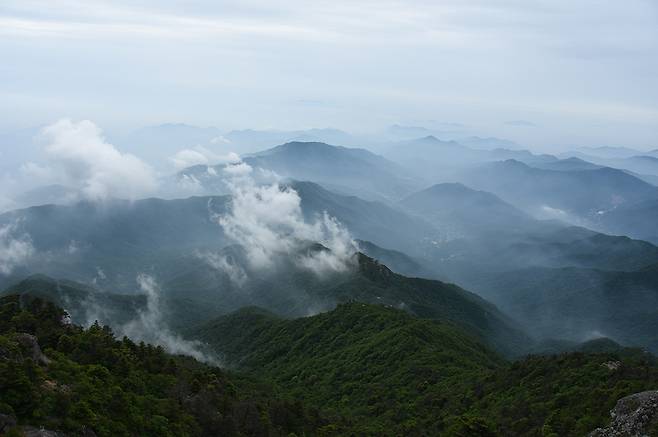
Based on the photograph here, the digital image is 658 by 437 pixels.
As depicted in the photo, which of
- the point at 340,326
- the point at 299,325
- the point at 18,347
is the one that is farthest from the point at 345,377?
the point at 18,347

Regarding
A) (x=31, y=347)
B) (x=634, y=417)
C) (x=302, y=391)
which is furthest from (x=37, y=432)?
(x=302, y=391)

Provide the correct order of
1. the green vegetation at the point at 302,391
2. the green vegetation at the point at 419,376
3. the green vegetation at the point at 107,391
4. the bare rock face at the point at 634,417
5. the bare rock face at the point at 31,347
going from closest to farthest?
the green vegetation at the point at 107,391 < the green vegetation at the point at 302,391 < the bare rock face at the point at 634,417 < the bare rock face at the point at 31,347 < the green vegetation at the point at 419,376

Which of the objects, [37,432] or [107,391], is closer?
[37,432]

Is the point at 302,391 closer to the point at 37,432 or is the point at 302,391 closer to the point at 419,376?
the point at 419,376

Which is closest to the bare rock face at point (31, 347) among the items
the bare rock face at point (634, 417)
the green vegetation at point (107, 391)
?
the green vegetation at point (107, 391)

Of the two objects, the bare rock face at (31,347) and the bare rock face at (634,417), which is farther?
the bare rock face at (31,347)

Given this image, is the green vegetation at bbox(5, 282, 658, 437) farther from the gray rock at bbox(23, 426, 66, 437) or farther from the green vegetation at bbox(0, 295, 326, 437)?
the gray rock at bbox(23, 426, 66, 437)

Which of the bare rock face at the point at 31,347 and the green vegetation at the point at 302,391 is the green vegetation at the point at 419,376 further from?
the bare rock face at the point at 31,347
